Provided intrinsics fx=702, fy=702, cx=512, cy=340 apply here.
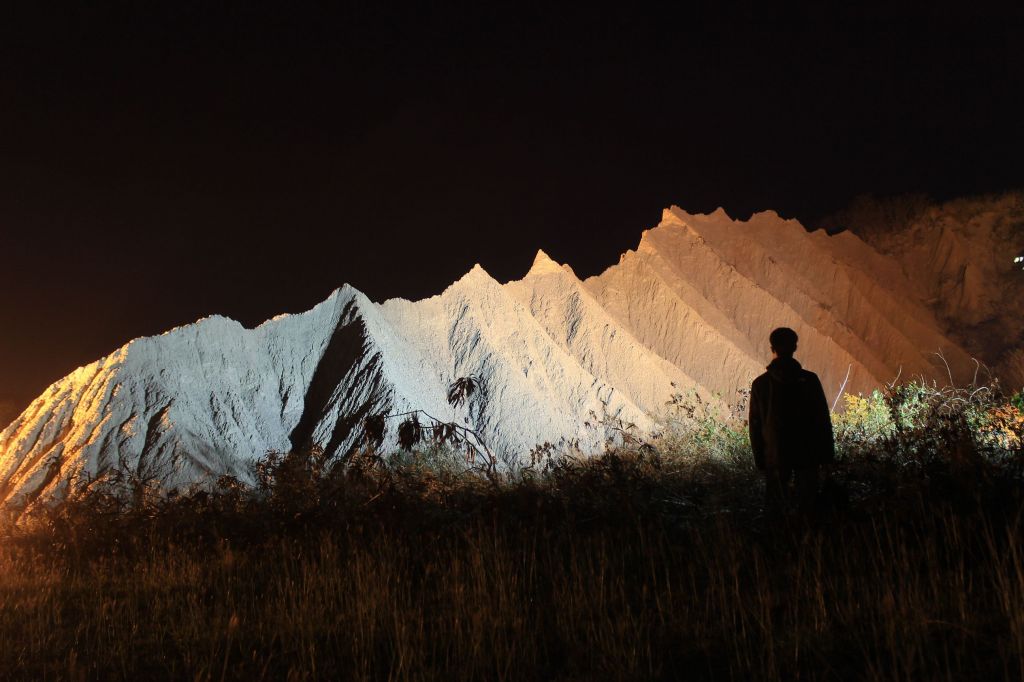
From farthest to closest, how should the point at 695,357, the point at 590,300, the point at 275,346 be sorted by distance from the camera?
the point at 695,357 < the point at 590,300 < the point at 275,346

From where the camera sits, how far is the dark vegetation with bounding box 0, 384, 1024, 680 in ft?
10.5

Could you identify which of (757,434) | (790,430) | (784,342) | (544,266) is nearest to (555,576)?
(757,434)

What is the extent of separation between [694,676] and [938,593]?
54.5 inches

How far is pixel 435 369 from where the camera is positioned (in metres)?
17.0

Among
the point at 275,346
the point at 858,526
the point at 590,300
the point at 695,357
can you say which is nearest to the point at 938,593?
the point at 858,526

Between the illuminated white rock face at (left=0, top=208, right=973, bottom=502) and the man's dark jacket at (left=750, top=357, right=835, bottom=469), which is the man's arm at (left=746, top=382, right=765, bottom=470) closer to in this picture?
the man's dark jacket at (left=750, top=357, right=835, bottom=469)

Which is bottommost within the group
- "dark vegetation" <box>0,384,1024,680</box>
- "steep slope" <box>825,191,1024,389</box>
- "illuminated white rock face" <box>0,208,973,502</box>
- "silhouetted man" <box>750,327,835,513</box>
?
"dark vegetation" <box>0,384,1024,680</box>

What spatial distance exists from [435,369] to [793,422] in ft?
41.4

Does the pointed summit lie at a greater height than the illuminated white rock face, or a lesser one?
greater

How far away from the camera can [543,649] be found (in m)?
3.46

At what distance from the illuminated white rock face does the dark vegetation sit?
3132 millimetres

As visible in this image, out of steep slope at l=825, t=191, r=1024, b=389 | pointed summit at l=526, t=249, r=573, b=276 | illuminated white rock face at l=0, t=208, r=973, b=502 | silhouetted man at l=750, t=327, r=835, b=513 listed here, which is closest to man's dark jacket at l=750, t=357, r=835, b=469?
silhouetted man at l=750, t=327, r=835, b=513

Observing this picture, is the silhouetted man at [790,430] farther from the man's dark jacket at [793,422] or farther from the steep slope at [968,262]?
the steep slope at [968,262]

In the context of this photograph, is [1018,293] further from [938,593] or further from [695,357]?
[938,593]
